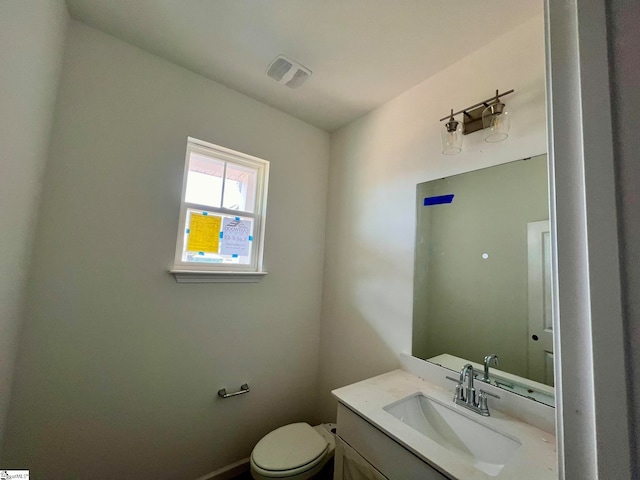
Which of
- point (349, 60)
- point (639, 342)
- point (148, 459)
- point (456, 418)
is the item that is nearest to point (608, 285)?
point (639, 342)

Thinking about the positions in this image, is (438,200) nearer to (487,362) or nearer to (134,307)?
(487,362)

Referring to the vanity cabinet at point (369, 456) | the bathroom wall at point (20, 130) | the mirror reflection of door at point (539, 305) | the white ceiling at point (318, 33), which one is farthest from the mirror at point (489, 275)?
the bathroom wall at point (20, 130)

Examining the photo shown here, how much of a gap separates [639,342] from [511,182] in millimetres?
1203

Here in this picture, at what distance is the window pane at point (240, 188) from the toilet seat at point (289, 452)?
57.9 inches

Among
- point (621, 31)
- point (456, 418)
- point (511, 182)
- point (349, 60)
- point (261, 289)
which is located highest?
point (349, 60)

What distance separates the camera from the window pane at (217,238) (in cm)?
167

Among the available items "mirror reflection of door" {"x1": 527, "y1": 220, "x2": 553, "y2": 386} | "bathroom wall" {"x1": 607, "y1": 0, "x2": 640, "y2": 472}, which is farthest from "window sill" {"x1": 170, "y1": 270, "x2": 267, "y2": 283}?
"bathroom wall" {"x1": 607, "y1": 0, "x2": 640, "y2": 472}

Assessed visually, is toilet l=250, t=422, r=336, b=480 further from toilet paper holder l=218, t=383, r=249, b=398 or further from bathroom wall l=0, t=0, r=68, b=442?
bathroom wall l=0, t=0, r=68, b=442

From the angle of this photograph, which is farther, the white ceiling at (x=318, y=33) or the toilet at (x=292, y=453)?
the toilet at (x=292, y=453)

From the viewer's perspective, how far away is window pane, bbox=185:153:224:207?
1702 millimetres

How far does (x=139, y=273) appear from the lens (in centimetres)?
145

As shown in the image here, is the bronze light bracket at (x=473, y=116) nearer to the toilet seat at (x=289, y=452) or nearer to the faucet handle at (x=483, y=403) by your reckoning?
the faucet handle at (x=483, y=403)

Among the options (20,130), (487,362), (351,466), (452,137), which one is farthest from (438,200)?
→ (20,130)

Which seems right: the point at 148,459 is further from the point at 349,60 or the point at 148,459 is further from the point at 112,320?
the point at 349,60
